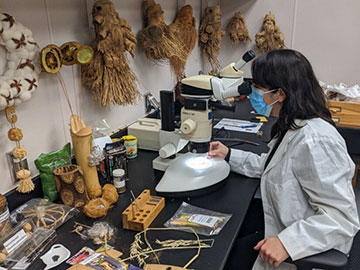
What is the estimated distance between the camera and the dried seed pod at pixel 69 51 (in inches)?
50.0

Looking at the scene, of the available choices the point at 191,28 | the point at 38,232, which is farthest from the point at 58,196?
the point at 191,28

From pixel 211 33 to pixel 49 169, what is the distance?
1.92 metres

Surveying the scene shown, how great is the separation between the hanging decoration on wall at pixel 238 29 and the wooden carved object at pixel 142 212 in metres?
2.01

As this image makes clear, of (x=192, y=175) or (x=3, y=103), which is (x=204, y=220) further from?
(x=3, y=103)

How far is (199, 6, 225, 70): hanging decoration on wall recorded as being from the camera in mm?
2604

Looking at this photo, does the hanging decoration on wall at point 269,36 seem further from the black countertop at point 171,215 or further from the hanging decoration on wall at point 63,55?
the hanging decoration on wall at point 63,55

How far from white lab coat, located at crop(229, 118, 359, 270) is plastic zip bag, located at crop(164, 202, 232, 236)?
207 millimetres

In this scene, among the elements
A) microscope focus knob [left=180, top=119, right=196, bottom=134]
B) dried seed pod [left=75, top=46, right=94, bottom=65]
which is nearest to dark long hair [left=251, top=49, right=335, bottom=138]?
microscope focus knob [left=180, top=119, right=196, bottom=134]

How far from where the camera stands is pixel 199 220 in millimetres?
1099

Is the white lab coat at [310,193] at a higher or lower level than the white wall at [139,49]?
lower

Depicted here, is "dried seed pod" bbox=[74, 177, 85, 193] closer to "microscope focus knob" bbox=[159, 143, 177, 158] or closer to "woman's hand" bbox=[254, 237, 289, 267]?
"microscope focus knob" bbox=[159, 143, 177, 158]

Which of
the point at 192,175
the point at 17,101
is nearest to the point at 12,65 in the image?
the point at 17,101

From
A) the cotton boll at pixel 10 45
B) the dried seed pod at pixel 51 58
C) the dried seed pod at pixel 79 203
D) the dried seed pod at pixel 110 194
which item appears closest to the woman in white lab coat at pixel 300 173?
the dried seed pod at pixel 110 194

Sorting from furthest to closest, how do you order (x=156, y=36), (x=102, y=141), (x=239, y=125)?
1. (x=239, y=125)
2. (x=156, y=36)
3. (x=102, y=141)
